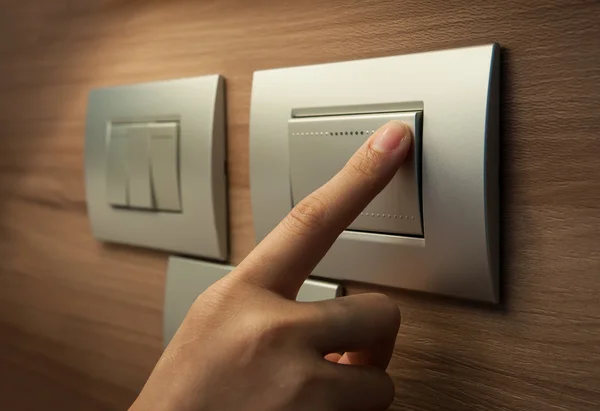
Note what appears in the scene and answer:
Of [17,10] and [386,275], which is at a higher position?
[17,10]

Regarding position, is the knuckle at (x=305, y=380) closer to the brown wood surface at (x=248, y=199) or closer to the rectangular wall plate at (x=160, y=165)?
the brown wood surface at (x=248, y=199)

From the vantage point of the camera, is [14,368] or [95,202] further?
[14,368]

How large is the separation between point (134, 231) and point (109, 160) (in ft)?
0.27

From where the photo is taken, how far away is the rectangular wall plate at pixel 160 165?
1.72ft

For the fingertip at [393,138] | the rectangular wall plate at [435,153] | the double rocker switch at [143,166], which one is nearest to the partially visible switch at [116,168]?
the double rocker switch at [143,166]

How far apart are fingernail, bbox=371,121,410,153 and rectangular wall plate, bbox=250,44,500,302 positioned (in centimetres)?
1

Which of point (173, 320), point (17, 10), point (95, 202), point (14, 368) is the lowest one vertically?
point (14, 368)

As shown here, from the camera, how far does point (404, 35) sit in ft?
1.35

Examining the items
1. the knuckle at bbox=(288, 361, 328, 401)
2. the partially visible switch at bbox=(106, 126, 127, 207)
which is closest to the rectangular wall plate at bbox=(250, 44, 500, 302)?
the knuckle at bbox=(288, 361, 328, 401)

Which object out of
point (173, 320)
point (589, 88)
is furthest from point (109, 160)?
point (589, 88)

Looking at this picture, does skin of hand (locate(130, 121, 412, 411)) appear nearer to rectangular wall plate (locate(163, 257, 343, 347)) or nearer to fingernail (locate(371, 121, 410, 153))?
fingernail (locate(371, 121, 410, 153))

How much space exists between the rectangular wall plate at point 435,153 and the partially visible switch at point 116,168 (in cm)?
21

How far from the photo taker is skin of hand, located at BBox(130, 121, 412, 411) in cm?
35

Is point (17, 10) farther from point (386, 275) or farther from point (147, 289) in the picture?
point (386, 275)
